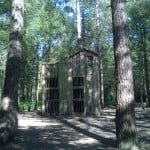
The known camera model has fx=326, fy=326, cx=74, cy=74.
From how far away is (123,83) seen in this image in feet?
30.4

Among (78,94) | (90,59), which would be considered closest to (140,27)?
(90,59)

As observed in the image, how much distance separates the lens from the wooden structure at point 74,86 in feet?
72.8

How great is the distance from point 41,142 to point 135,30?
2409 centimetres

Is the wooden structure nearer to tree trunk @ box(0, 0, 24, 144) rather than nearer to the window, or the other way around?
the window

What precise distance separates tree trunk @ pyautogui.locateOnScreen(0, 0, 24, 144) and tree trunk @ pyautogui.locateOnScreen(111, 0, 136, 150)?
10.7 ft

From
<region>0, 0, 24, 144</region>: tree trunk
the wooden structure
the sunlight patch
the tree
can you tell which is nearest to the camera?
<region>0, 0, 24, 144</region>: tree trunk

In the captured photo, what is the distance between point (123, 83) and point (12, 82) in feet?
11.6

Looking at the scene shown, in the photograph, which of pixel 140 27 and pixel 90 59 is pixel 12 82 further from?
pixel 140 27

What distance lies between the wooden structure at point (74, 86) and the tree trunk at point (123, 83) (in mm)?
12818

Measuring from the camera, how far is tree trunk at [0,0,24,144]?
9.84 metres

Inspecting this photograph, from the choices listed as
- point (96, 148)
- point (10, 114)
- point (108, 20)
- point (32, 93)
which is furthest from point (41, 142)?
point (32, 93)

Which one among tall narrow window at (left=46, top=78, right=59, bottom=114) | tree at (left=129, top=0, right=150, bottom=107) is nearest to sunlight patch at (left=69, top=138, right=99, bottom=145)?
tall narrow window at (left=46, top=78, right=59, bottom=114)

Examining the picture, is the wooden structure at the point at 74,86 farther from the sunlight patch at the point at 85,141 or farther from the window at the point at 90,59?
the sunlight patch at the point at 85,141

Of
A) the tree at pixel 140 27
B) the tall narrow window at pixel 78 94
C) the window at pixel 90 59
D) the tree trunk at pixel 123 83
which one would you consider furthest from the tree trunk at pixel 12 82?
the tree at pixel 140 27
